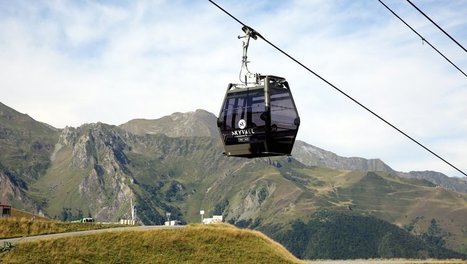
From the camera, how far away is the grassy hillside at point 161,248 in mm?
58375

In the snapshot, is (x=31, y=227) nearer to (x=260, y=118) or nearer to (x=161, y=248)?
(x=161, y=248)

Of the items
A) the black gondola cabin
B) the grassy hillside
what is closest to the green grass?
the grassy hillside

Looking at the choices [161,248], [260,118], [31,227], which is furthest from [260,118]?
[31,227]

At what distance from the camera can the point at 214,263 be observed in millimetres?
64562

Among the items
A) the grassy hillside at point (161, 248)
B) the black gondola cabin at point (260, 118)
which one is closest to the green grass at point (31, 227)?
the grassy hillside at point (161, 248)

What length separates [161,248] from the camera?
218ft

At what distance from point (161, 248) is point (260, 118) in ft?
140

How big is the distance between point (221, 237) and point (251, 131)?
46506 millimetres

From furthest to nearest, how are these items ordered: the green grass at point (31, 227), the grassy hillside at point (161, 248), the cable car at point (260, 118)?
the green grass at point (31, 227) → the grassy hillside at point (161, 248) → the cable car at point (260, 118)

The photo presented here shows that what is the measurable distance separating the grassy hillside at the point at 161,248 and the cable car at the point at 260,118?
35.1 m

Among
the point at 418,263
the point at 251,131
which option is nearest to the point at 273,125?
the point at 251,131

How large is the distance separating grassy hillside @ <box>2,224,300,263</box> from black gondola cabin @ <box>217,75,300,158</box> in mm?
35074

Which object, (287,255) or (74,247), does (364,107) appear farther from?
(287,255)

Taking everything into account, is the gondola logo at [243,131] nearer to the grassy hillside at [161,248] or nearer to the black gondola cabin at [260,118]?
the black gondola cabin at [260,118]
